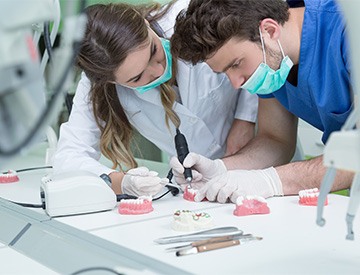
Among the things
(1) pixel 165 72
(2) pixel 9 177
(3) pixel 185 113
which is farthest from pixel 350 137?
(2) pixel 9 177

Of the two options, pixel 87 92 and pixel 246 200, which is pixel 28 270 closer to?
pixel 246 200

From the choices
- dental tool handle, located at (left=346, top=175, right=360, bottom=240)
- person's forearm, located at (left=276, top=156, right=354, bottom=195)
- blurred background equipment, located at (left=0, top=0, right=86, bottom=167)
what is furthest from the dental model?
blurred background equipment, located at (left=0, top=0, right=86, bottom=167)

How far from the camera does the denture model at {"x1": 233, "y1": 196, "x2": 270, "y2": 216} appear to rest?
3.82 feet

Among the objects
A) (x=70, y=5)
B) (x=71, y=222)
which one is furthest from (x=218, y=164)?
(x=70, y=5)

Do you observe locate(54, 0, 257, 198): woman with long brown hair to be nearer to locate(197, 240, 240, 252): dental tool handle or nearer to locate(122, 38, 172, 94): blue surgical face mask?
locate(122, 38, 172, 94): blue surgical face mask

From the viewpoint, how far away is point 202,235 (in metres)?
0.98

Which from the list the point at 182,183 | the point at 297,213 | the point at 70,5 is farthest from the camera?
the point at 182,183

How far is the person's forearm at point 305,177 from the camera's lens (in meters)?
1.35

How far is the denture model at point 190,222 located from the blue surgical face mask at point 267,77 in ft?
1.54

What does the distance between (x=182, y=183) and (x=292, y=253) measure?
63cm

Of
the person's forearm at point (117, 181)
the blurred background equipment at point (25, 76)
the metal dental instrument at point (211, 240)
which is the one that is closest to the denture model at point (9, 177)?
the person's forearm at point (117, 181)

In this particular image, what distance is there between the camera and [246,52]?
4.50ft

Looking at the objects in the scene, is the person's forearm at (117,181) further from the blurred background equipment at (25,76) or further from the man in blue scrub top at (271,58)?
the blurred background equipment at (25,76)

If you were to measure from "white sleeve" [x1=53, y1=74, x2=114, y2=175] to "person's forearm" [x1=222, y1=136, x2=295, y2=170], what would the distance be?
0.45m
